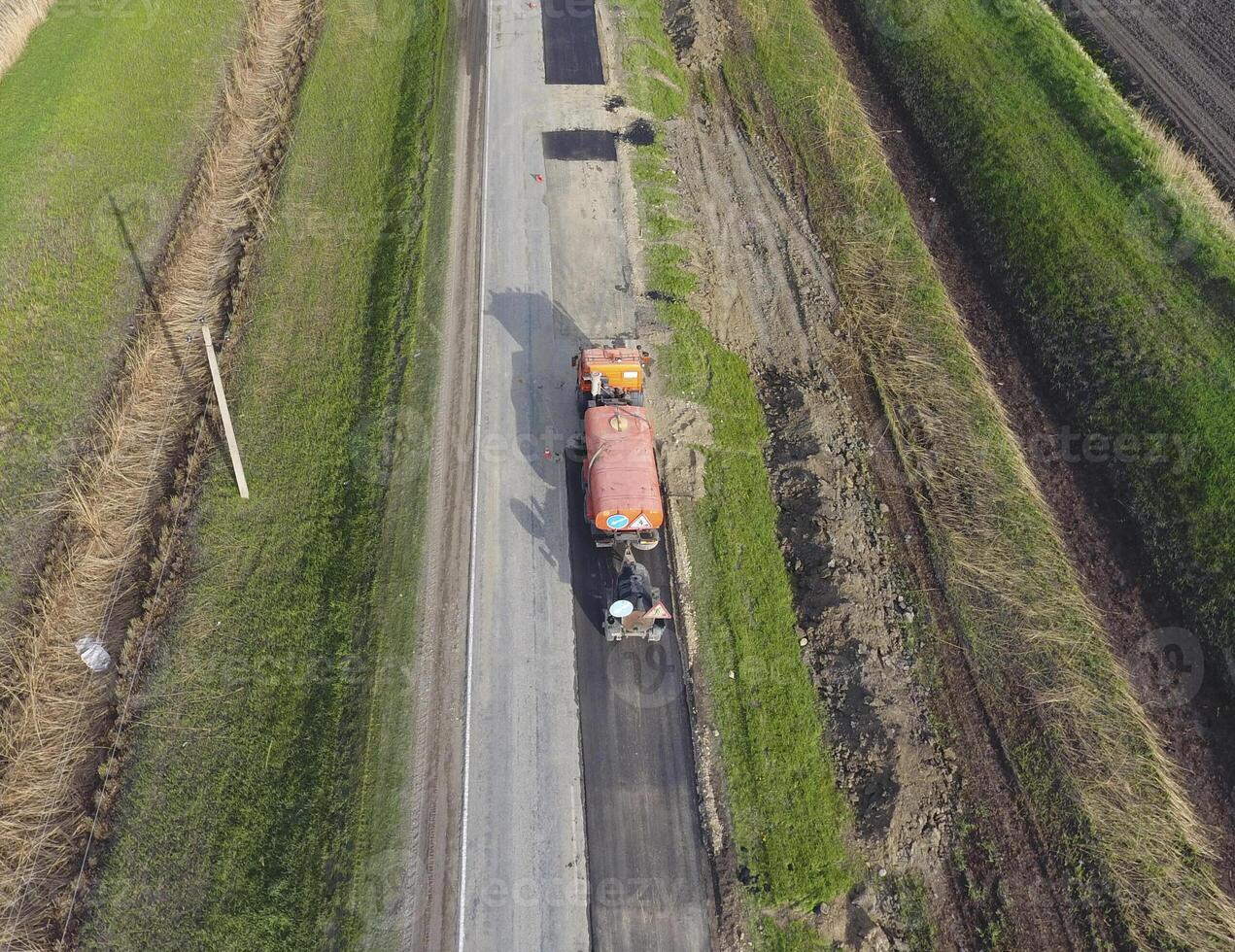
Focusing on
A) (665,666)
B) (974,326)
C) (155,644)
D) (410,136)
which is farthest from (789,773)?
(410,136)

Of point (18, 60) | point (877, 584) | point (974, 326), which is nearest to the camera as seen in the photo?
point (877, 584)

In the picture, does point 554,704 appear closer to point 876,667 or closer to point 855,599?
point 876,667

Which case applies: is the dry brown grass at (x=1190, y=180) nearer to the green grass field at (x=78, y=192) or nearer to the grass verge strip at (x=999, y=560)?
the grass verge strip at (x=999, y=560)

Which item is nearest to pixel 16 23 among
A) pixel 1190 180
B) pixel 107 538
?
pixel 107 538

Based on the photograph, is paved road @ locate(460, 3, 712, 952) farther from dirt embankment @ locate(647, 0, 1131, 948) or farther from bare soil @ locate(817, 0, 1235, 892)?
bare soil @ locate(817, 0, 1235, 892)

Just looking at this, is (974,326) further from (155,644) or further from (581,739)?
(155,644)

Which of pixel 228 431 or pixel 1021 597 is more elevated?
pixel 228 431
